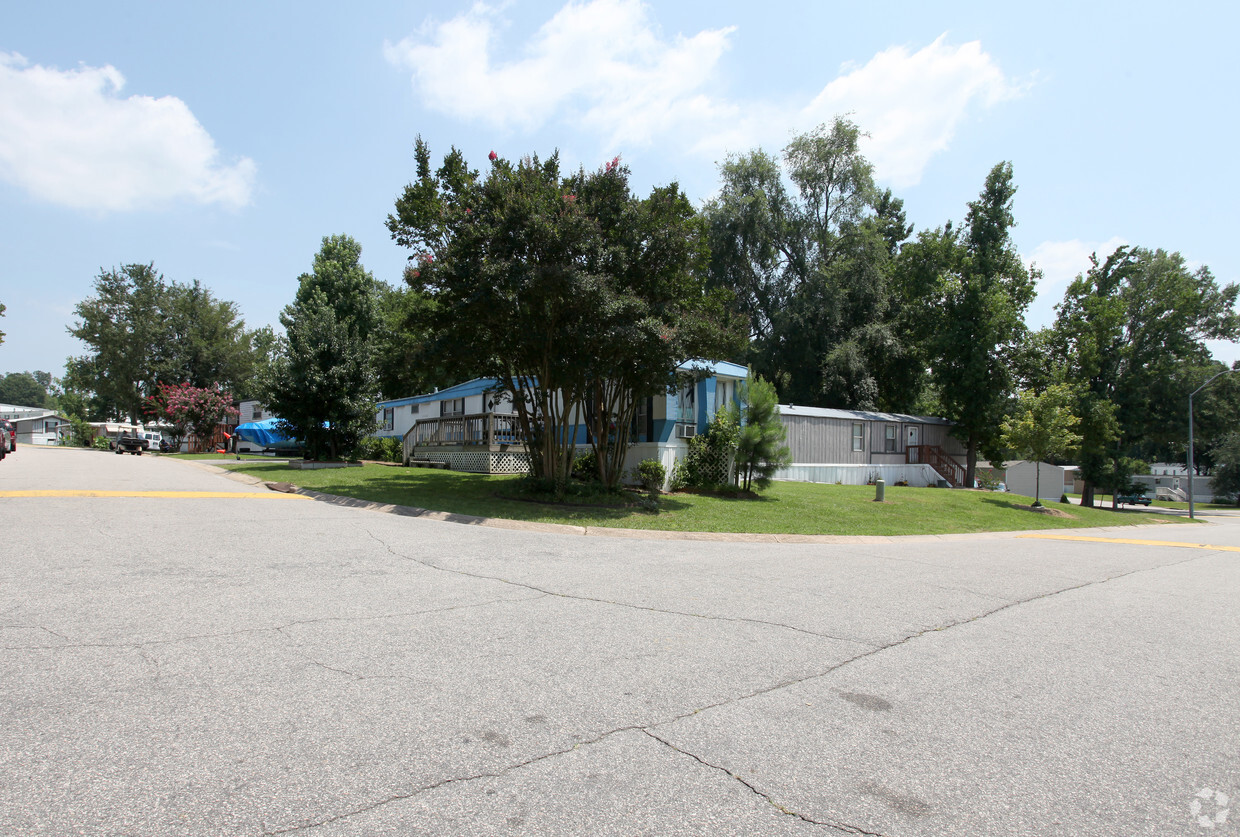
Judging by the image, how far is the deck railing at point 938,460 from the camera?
1309 inches

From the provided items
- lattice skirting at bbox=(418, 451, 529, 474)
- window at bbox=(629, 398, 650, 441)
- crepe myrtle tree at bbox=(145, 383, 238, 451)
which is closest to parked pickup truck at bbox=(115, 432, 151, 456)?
crepe myrtle tree at bbox=(145, 383, 238, 451)

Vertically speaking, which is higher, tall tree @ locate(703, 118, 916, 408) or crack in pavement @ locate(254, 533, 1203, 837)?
tall tree @ locate(703, 118, 916, 408)

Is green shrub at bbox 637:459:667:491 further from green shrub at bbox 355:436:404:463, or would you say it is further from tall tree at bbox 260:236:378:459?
green shrub at bbox 355:436:404:463

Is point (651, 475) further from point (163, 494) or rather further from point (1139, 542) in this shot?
point (1139, 542)

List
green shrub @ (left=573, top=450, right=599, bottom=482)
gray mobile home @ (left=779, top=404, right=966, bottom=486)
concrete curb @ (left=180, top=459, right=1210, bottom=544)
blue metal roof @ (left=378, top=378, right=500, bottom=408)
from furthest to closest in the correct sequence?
blue metal roof @ (left=378, top=378, right=500, bottom=408) → gray mobile home @ (left=779, top=404, right=966, bottom=486) → green shrub @ (left=573, top=450, right=599, bottom=482) → concrete curb @ (left=180, top=459, right=1210, bottom=544)

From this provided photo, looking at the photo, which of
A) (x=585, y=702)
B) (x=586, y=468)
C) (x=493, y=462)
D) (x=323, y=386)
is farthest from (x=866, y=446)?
(x=585, y=702)

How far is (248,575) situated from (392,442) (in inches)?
1012

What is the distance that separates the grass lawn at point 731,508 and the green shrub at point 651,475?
2.53 ft

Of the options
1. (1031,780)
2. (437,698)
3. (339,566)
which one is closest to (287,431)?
(339,566)

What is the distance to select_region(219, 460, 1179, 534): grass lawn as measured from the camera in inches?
568

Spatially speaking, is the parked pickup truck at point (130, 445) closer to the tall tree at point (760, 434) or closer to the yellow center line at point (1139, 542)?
the tall tree at point (760, 434)

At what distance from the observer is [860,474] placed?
97.6 feet

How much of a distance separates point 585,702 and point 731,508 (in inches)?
516

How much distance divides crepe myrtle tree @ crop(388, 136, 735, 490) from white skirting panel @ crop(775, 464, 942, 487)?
35.4 feet
